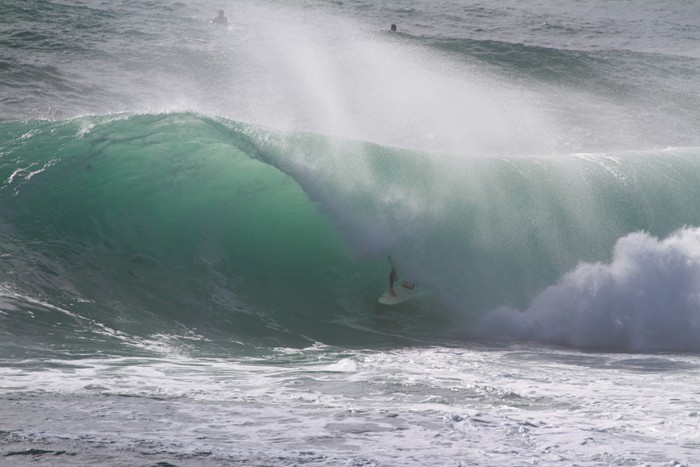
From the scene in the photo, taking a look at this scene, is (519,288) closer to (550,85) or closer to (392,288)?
(392,288)

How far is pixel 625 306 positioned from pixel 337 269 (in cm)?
332

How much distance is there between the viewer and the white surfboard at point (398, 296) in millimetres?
10539

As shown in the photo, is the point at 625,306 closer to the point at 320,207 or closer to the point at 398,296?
the point at 398,296

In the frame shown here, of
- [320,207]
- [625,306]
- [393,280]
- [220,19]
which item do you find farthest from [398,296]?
[220,19]

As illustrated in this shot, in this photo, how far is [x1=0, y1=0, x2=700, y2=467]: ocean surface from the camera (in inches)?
235

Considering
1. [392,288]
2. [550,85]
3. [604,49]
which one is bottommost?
[392,288]

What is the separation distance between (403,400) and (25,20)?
63.9 feet

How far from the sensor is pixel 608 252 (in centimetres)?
1144

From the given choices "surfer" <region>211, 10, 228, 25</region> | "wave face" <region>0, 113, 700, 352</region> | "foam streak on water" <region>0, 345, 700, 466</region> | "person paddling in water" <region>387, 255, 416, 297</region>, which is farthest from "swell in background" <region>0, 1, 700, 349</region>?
"surfer" <region>211, 10, 228, 25</region>

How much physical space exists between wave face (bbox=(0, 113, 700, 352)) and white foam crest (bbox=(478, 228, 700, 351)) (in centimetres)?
2

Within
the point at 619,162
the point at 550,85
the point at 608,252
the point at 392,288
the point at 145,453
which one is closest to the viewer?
the point at 145,453

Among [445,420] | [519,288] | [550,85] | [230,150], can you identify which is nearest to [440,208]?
[519,288]

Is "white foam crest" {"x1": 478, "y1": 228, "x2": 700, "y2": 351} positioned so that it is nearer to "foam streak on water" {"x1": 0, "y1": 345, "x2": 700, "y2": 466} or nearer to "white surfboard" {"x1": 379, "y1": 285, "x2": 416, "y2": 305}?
"white surfboard" {"x1": 379, "y1": 285, "x2": 416, "y2": 305}

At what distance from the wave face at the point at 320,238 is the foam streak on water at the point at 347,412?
1444mm
